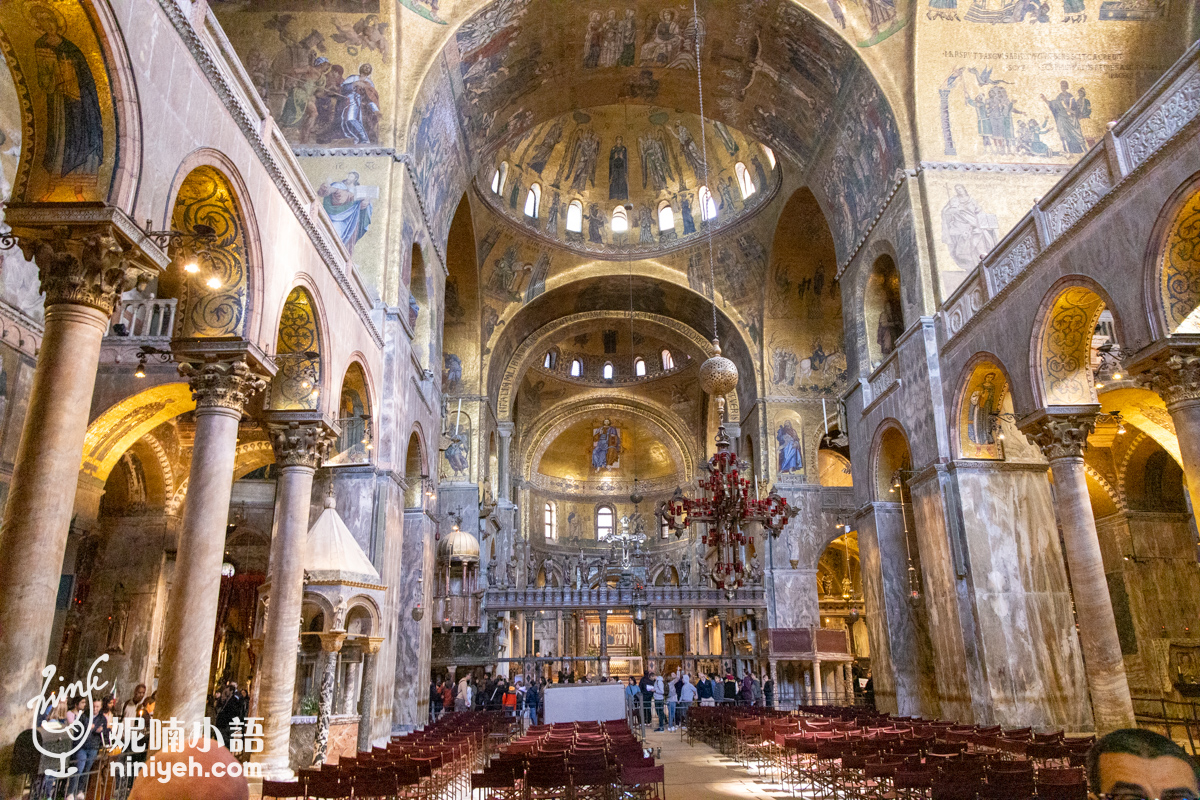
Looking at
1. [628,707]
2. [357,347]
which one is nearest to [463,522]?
[628,707]

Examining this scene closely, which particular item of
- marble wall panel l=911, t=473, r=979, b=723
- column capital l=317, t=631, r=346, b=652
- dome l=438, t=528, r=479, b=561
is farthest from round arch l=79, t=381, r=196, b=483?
marble wall panel l=911, t=473, r=979, b=723

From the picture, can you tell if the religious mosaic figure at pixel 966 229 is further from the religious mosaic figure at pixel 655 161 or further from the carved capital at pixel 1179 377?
the religious mosaic figure at pixel 655 161

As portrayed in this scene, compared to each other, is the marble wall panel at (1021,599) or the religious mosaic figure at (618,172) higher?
the religious mosaic figure at (618,172)

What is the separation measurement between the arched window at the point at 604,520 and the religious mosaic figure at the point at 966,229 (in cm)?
2374

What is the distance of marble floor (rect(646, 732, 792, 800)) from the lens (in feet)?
28.6

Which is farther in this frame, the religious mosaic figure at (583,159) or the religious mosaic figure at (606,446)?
the religious mosaic figure at (606,446)

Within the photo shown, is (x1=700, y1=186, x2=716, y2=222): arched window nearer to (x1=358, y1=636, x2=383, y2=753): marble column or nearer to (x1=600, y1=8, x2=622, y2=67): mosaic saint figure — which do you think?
(x1=600, y1=8, x2=622, y2=67): mosaic saint figure

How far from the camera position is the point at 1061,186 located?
33.7ft

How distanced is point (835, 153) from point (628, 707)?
41.7ft

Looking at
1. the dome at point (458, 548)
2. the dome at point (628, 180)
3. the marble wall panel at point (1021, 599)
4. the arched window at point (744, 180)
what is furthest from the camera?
the dome at point (628, 180)

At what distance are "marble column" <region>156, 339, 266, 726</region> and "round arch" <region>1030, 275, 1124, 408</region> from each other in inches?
384

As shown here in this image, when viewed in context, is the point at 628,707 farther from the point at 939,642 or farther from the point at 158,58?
the point at 158,58

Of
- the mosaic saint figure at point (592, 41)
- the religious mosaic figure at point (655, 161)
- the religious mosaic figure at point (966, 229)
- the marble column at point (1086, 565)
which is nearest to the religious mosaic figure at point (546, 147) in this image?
the religious mosaic figure at point (655, 161)

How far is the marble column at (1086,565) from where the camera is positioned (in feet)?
30.9
